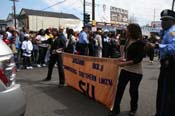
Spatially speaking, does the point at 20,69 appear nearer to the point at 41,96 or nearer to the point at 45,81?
the point at 45,81

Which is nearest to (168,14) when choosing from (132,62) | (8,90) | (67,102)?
(132,62)

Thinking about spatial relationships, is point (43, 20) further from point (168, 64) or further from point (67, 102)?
point (168, 64)

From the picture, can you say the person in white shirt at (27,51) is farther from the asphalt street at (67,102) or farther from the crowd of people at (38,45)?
the asphalt street at (67,102)

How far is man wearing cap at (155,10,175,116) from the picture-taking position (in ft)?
17.2

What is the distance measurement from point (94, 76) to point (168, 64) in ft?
8.71

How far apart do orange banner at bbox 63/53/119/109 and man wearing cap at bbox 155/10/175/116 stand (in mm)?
1413

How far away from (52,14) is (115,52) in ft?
285

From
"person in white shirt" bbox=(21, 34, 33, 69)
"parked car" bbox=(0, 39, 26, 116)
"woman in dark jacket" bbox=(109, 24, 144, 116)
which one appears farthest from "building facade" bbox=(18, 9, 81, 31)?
"parked car" bbox=(0, 39, 26, 116)

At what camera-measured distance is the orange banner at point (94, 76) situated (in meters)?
6.97

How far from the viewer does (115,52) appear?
2220cm

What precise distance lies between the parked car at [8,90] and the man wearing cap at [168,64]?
7.24 ft

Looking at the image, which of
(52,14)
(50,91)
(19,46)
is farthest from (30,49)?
(52,14)

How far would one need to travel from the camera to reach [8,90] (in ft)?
13.1

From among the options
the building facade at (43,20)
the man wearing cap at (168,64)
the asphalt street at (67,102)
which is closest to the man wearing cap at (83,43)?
the asphalt street at (67,102)
